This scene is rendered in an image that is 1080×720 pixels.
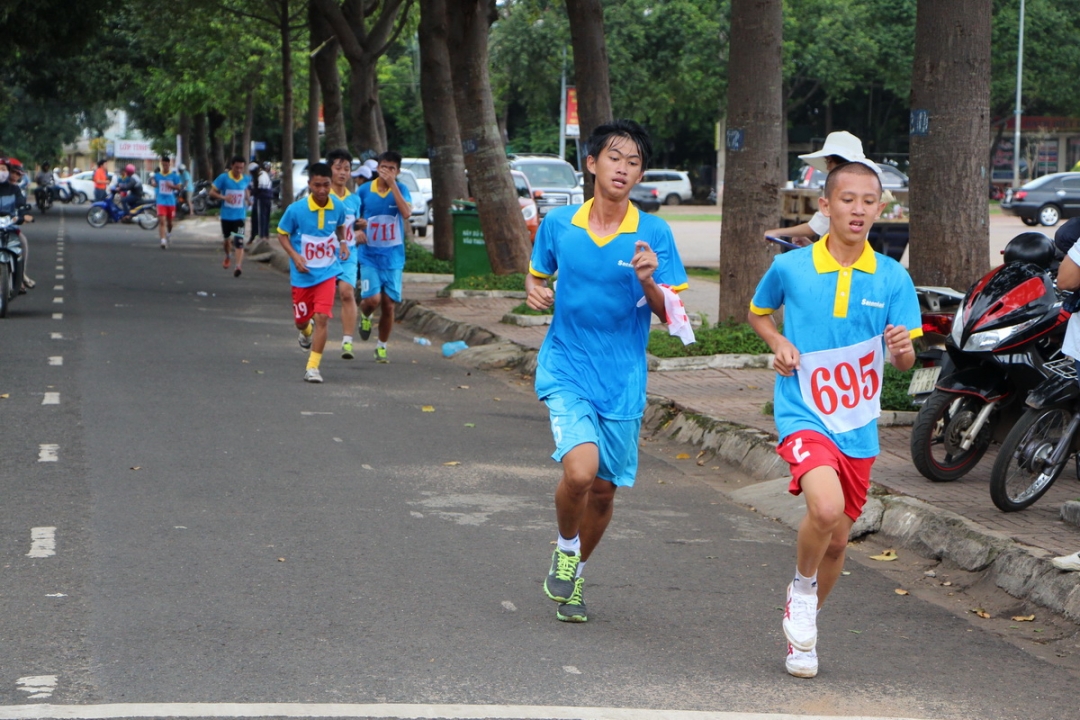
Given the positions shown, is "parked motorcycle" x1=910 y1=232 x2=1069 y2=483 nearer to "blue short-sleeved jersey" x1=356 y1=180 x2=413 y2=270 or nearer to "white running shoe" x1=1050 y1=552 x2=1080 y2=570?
"white running shoe" x1=1050 y1=552 x2=1080 y2=570

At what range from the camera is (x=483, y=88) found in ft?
60.8

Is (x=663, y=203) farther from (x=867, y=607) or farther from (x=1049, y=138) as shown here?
(x=867, y=607)

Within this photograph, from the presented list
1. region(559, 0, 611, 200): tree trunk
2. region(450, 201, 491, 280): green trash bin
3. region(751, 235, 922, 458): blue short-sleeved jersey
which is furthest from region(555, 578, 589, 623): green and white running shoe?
region(450, 201, 491, 280): green trash bin

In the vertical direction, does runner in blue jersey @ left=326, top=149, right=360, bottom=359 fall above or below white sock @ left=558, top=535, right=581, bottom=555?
above

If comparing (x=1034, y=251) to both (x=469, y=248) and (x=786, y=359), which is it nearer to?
(x=786, y=359)

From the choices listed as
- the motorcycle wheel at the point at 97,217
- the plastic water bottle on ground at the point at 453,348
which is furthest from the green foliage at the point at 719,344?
the motorcycle wheel at the point at 97,217

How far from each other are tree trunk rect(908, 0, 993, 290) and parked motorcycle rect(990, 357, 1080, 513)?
9.91ft

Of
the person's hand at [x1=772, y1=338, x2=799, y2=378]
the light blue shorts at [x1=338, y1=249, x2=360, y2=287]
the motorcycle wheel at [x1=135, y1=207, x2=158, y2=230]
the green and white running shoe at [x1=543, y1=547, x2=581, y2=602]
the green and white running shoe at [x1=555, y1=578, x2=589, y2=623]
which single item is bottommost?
the green and white running shoe at [x1=555, y1=578, x2=589, y2=623]

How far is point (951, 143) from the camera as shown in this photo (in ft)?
33.5

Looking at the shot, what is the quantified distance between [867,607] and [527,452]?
3682 mm

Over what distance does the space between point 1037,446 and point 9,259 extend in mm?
12652

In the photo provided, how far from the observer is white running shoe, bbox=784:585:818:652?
495 cm

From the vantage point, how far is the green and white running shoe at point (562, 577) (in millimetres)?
5602

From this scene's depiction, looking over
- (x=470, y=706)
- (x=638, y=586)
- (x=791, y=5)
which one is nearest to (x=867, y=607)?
(x=638, y=586)
